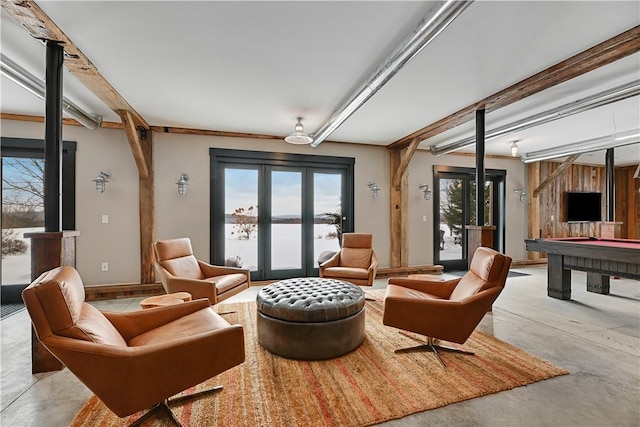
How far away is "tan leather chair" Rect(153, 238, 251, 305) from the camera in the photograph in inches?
125

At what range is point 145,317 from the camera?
6.86 feet

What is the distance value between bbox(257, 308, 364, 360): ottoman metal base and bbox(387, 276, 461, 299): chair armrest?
75 cm

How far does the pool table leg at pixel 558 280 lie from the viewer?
14.1ft

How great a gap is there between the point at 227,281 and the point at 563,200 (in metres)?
8.57

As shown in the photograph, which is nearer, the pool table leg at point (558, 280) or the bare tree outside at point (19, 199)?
the bare tree outside at point (19, 199)

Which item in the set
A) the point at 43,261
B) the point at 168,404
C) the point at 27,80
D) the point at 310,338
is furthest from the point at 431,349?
the point at 27,80

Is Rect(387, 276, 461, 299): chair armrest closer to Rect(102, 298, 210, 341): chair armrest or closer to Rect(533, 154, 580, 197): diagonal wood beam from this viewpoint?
Rect(102, 298, 210, 341): chair armrest

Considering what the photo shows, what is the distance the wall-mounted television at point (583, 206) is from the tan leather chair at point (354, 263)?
21.3 ft

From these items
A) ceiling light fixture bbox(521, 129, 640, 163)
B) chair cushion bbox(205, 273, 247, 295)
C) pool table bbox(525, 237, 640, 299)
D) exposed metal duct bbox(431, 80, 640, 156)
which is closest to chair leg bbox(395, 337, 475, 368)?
chair cushion bbox(205, 273, 247, 295)

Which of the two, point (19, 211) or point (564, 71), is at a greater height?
point (564, 71)

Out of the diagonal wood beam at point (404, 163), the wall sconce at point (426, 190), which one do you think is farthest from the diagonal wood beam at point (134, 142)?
the wall sconce at point (426, 190)

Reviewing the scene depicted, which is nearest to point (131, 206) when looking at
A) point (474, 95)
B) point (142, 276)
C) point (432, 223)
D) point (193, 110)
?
point (142, 276)

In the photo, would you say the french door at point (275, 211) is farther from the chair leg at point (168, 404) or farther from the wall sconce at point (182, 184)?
the chair leg at point (168, 404)

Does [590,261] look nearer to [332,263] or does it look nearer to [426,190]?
[426,190]
